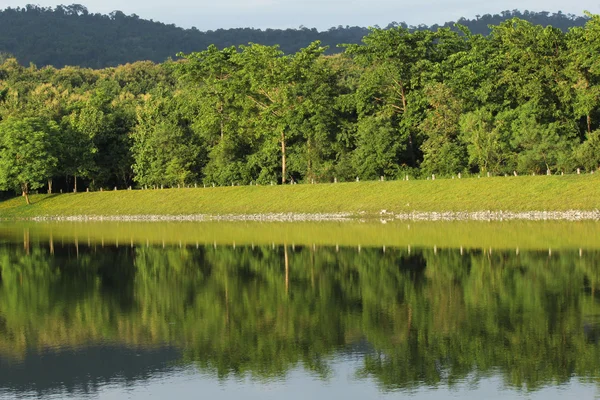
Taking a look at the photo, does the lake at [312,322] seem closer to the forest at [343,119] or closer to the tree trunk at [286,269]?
the tree trunk at [286,269]

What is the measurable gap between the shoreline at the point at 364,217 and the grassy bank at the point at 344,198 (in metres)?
0.66

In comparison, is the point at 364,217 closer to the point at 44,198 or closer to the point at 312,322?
the point at 44,198

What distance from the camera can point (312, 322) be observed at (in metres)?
22.2

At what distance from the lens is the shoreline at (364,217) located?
5862 cm

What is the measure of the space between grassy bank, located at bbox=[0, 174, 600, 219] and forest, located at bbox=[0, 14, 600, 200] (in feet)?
16.0

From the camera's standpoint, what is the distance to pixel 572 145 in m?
73.3

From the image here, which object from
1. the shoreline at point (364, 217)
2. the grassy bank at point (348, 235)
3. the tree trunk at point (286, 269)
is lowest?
the shoreline at point (364, 217)

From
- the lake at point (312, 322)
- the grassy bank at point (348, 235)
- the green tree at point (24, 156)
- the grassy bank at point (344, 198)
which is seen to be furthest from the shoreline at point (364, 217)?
the lake at point (312, 322)

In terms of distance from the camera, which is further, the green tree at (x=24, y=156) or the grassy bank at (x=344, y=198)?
the green tree at (x=24, y=156)

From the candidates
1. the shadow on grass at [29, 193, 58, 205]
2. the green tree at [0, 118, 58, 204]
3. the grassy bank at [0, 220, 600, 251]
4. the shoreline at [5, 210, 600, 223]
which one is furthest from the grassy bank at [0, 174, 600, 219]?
the grassy bank at [0, 220, 600, 251]

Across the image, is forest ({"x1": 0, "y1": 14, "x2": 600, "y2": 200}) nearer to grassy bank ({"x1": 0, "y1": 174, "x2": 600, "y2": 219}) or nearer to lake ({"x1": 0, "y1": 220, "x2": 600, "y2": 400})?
grassy bank ({"x1": 0, "y1": 174, "x2": 600, "y2": 219})

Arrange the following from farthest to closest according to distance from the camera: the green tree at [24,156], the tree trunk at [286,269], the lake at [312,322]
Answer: the green tree at [24,156], the tree trunk at [286,269], the lake at [312,322]

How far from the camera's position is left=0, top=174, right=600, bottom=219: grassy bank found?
62.9m

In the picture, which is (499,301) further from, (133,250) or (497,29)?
(497,29)
